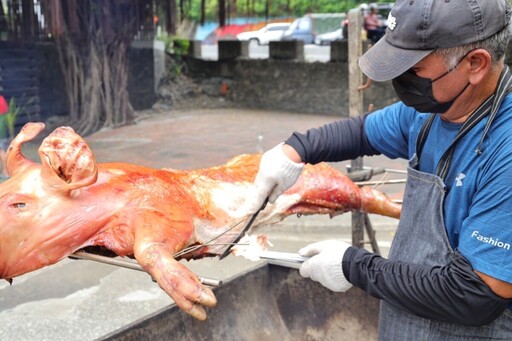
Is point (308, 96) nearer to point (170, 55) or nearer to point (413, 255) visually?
point (170, 55)

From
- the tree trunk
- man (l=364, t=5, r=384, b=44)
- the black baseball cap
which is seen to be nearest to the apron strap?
the black baseball cap

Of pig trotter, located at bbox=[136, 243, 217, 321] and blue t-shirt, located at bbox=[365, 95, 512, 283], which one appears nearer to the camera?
blue t-shirt, located at bbox=[365, 95, 512, 283]

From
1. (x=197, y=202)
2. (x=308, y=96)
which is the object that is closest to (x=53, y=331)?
(x=197, y=202)

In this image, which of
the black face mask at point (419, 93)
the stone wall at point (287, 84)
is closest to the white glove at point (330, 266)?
the black face mask at point (419, 93)

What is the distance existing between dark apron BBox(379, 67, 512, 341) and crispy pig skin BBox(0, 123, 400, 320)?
687 mm

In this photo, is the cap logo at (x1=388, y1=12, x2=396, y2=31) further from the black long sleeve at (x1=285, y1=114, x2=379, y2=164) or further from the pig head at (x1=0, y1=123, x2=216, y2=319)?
the pig head at (x1=0, y1=123, x2=216, y2=319)

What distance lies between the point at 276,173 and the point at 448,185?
709mm

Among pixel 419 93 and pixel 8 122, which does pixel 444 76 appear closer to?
pixel 419 93

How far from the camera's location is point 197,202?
8.34ft

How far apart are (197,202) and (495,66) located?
1.43 m

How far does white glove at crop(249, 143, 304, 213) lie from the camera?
2201 mm

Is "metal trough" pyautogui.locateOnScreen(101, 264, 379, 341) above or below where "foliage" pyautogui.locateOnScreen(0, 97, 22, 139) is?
below

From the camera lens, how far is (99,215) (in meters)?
2.16

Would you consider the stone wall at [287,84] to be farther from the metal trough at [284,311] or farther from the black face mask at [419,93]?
the black face mask at [419,93]
